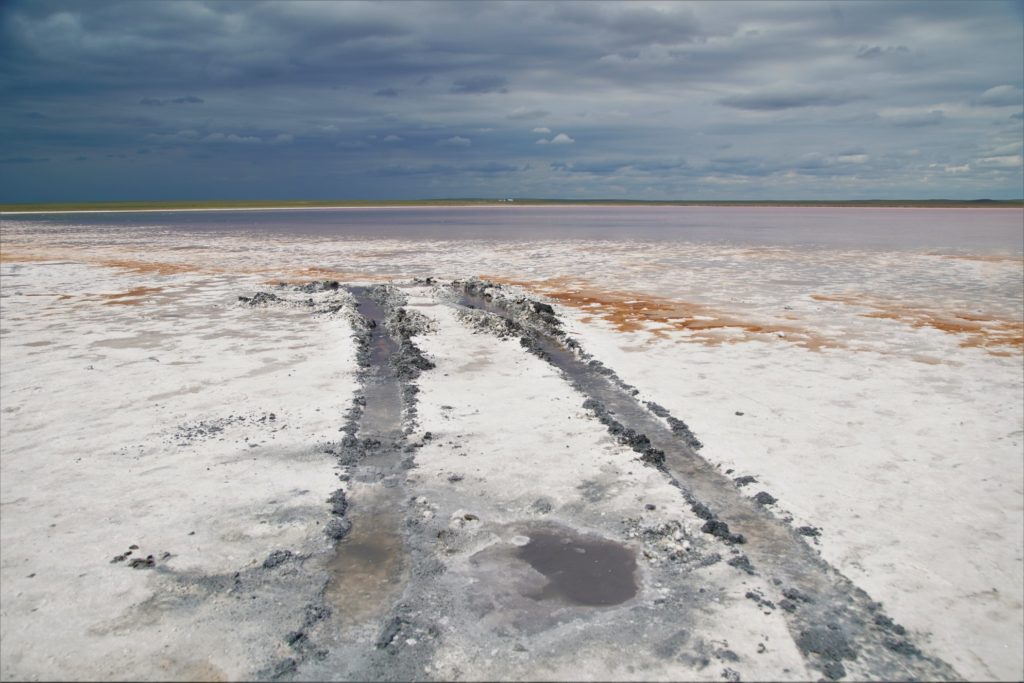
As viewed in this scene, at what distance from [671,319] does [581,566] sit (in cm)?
1012

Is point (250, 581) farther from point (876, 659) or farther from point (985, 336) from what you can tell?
point (985, 336)

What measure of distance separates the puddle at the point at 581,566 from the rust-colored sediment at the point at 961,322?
9.61 metres

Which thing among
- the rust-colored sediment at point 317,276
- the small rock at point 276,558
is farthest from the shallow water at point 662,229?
the small rock at point 276,558

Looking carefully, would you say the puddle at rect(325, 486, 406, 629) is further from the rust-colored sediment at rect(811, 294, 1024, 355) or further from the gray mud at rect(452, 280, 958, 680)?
the rust-colored sediment at rect(811, 294, 1024, 355)

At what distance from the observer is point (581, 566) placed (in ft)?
16.5

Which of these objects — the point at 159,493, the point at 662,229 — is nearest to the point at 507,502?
the point at 159,493

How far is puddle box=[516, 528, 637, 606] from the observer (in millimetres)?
4672

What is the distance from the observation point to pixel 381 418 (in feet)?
27.5

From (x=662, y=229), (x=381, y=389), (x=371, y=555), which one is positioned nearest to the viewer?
(x=371, y=555)

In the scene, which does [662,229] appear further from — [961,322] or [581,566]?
[581,566]

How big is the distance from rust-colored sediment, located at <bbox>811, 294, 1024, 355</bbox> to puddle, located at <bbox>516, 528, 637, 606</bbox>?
9606mm

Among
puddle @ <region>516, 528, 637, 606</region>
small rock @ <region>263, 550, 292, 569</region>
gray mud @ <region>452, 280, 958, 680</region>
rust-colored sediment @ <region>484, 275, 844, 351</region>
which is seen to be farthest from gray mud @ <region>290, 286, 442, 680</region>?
rust-colored sediment @ <region>484, 275, 844, 351</region>

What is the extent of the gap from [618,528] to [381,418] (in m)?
3.77

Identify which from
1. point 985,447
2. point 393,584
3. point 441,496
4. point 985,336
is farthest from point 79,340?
point 985,336
